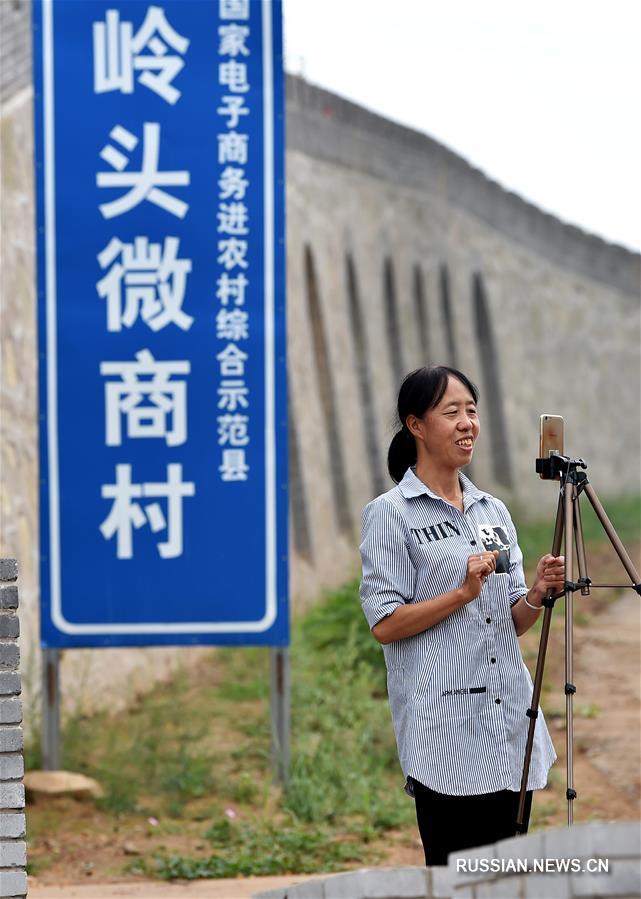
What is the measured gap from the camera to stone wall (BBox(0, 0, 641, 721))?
880cm

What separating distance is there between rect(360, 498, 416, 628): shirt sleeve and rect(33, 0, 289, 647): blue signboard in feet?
12.2

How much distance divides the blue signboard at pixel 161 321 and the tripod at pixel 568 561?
3.66 m

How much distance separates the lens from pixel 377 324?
16422mm

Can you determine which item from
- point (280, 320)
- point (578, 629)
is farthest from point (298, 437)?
point (280, 320)

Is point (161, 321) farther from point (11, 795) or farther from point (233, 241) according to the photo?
point (11, 795)

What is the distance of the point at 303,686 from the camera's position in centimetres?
945

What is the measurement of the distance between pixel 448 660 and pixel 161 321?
409 cm

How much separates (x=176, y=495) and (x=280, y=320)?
38.7 inches

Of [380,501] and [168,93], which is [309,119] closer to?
[168,93]

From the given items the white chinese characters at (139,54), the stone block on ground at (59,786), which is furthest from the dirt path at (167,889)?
the white chinese characters at (139,54)

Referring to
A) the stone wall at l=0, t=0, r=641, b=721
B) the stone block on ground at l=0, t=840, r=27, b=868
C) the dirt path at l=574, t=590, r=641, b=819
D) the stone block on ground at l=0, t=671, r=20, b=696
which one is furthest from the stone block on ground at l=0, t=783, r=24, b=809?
the dirt path at l=574, t=590, r=641, b=819

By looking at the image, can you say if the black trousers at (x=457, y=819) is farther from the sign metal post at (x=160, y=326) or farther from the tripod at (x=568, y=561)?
the sign metal post at (x=160, y=326)

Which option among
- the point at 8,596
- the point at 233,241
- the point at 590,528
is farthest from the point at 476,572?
the point at 590,528

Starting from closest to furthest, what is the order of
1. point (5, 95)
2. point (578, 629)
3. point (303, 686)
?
point (5, 95), point (303, 686), point (578, 629)
